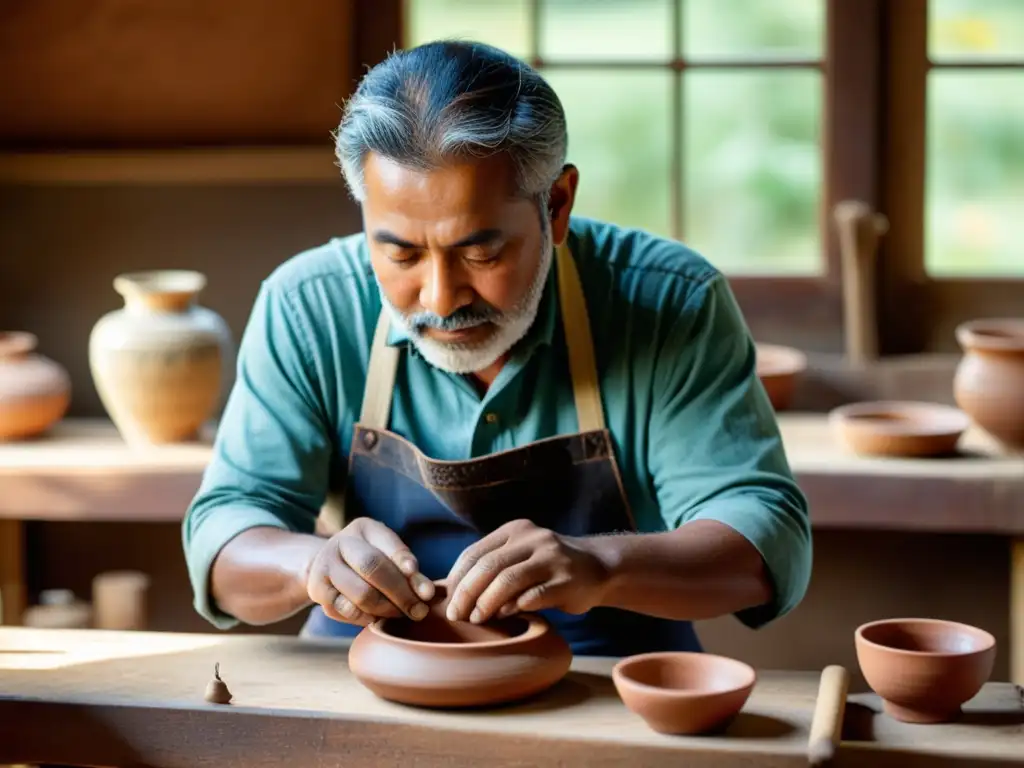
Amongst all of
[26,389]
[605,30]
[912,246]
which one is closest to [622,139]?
[605,30]

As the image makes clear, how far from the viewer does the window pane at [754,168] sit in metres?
4.81

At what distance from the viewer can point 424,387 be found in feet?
10.1

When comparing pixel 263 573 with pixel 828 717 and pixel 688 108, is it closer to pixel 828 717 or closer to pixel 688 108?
pixel 828 717

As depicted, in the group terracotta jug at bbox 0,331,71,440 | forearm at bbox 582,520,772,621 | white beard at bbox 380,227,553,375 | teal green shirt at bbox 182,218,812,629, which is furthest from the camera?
terracotta jug at bbox 0,331,71,440

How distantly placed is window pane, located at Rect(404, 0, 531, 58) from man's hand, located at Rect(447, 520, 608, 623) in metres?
2.61

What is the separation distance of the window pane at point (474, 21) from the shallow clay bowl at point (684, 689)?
278 cm

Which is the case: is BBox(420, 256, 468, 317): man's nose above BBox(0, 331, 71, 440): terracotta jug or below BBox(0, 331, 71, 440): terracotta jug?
above

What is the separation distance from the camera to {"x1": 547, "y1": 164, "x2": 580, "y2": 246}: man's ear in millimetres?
2906

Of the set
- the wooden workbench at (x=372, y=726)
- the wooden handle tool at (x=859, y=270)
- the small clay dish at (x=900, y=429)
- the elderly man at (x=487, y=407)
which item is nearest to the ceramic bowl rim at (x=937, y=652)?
the wooden workbench at (x=372, y=726)

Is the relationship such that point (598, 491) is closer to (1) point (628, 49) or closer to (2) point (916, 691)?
(2) point (916, 691)

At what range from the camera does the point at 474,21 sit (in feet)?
15.8

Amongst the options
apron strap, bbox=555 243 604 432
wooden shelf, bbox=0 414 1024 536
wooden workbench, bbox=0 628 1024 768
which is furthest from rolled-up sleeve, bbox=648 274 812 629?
wooden shelf, bbox=0 414 1024 536

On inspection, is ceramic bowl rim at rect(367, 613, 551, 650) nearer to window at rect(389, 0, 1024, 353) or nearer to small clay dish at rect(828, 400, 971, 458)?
small clay dish at rect(828, 400, 971, 458)

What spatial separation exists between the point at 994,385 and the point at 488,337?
6.37 ft
